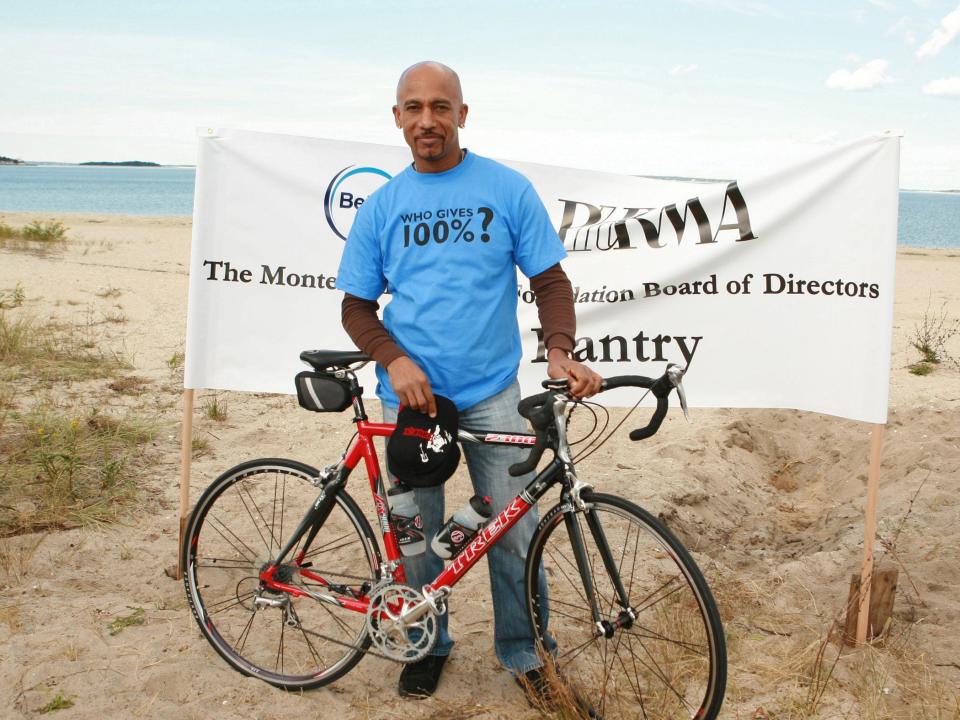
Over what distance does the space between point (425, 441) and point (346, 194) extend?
1964 mm

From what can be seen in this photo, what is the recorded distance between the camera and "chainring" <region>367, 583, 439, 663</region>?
3252mm

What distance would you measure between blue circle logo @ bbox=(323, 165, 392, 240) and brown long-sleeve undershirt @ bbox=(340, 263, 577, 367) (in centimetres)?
148

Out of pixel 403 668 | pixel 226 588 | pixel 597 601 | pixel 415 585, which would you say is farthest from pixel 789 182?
pixel 226 588

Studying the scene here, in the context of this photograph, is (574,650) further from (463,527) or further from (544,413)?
(544,413)

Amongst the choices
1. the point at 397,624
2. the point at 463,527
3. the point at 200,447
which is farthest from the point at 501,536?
the point at 200,447

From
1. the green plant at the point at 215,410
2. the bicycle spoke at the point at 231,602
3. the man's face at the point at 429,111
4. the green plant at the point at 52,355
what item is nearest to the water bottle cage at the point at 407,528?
the bicycle spoke at the point at 231,602

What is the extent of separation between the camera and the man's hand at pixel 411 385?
294cm

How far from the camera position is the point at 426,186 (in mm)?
3086

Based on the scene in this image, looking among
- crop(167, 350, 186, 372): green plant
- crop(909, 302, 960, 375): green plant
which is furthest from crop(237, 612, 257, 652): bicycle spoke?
crop(909, 302, 960, 375): green plant

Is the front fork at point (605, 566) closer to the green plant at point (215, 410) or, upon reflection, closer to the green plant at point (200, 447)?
the green plant at point (200, 447)

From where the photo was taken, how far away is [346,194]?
14.9ft

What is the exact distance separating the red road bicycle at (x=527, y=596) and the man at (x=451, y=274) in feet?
0.60

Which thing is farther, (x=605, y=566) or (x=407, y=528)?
(x=407, y=528)

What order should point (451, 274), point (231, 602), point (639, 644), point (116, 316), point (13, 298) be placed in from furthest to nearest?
point (13, 298)
point (116, 316)
point (231, 602)
point (639, 644)
point (451, 274)
